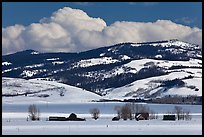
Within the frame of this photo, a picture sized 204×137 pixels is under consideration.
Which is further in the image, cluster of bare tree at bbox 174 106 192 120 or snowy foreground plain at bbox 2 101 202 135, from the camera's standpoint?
cluster of bare tree at bbox 174 106 192 120

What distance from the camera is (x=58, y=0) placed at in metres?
8.70

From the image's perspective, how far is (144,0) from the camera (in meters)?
8.96

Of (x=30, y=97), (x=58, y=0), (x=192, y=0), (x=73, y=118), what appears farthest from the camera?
(x=30, y=97)

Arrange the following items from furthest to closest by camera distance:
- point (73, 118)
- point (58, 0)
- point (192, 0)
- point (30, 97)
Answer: point (30, 97), point (73, 118), point (192, 0), point (58, 0)

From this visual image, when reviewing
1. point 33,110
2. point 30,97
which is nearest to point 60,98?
point 30,97

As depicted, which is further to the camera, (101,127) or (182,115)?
(182,115)

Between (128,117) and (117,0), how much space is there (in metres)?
54.6

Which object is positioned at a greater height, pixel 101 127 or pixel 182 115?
pixel 182 115

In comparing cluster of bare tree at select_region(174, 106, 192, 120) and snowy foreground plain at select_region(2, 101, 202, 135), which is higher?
cluster of bare tree at select_region(174, 106, 192, 120)

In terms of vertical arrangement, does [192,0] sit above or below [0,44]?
above

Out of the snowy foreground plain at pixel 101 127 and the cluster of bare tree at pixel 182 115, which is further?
the cluster of bare tree at pixel 182 115

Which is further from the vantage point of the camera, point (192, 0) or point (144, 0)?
point (192, 0)

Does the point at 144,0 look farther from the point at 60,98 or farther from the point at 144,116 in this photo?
the point at 60,98

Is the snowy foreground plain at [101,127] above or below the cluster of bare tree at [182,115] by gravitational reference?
below
